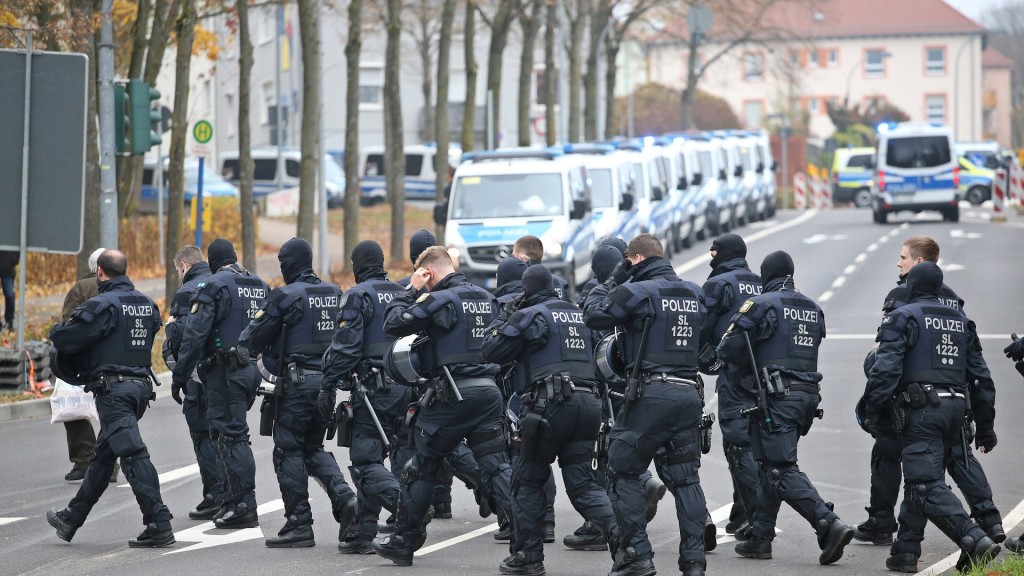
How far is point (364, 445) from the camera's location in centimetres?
945

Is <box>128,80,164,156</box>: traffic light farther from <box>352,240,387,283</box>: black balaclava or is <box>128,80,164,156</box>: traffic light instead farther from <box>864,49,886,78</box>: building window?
<box>864,49,886,78</box>: building window

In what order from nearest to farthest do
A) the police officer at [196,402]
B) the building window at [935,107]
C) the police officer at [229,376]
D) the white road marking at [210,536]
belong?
the white road marking at [210,536] → the police officer at [229,376] → the police officer at [196,402] → the building window at [935,107]

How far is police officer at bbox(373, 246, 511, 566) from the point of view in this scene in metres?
8.87

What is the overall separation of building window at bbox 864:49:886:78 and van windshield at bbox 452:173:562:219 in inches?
3070

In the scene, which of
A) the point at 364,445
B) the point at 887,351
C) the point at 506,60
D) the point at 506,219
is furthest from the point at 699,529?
the point at 506,60

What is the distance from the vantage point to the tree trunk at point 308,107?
81.9 ft

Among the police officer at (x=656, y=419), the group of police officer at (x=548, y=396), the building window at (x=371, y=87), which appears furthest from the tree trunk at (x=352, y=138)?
the building window at (x=371, y=87)

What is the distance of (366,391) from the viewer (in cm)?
951

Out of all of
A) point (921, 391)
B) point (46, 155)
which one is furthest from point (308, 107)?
point (921, 391)

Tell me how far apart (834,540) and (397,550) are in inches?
96.7

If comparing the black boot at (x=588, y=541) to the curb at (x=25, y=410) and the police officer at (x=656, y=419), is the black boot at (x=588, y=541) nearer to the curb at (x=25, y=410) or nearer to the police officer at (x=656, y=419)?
the police officer at (x=656, y=419)

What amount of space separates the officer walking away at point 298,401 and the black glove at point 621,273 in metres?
1.74

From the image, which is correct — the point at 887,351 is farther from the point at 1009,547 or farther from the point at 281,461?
the point at 281,461

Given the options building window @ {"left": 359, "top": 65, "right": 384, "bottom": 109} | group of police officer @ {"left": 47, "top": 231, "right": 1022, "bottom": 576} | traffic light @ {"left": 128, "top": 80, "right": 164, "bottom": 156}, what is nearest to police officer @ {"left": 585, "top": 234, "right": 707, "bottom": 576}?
group of police officer @ {"left": 47, "top": 231, "right": 1022, "bottom": 576}
